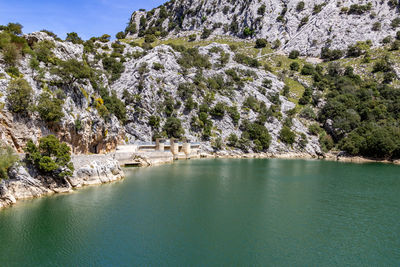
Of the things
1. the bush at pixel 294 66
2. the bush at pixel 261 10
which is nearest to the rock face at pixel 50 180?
the bush at pixel 294 66

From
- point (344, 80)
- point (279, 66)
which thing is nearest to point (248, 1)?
point (279, 66)

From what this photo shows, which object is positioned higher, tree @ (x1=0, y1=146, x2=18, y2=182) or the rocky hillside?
the rocky hillside

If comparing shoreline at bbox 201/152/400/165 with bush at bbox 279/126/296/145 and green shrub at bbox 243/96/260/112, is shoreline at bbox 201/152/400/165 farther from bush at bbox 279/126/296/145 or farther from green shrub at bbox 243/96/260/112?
green shrub at bbox 243/96/260/112

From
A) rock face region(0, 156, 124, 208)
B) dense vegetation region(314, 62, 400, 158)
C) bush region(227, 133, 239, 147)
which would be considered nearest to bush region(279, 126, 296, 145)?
dense vegetation region(314, 62, 400, 158)

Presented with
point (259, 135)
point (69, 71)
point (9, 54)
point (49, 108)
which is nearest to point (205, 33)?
point (259, 135)

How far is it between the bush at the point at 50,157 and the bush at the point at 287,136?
90632 mm

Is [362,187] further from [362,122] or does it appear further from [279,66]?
[279,66]

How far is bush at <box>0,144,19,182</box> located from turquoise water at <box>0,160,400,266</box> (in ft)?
15.8

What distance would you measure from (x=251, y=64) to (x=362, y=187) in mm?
111762

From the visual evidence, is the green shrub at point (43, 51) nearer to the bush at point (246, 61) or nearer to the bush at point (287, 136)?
the bush at point (287, 136)

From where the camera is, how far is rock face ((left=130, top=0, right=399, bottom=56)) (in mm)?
164250

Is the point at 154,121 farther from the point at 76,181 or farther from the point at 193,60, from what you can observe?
the point at 76,181

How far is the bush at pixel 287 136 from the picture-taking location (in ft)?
380

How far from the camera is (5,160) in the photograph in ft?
116
